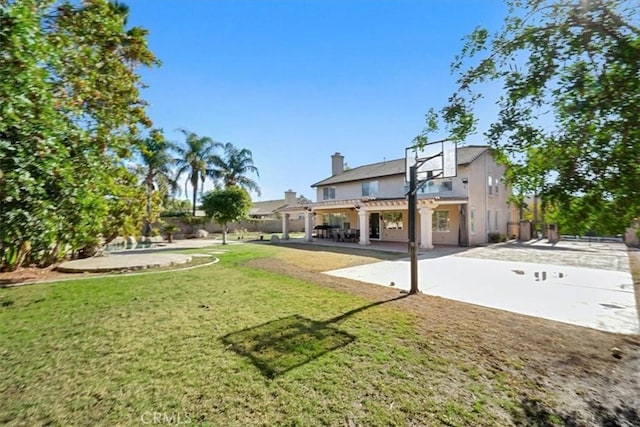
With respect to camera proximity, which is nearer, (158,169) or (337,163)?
(158,169)

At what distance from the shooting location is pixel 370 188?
25.7m

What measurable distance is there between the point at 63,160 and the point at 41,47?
5.53ft

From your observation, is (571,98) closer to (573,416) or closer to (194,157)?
(573,416)

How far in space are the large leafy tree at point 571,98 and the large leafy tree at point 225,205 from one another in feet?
68.0

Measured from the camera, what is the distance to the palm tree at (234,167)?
1495 inches

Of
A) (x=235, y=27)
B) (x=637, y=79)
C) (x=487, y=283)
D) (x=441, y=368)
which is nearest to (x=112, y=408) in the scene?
(x=441, y=368)

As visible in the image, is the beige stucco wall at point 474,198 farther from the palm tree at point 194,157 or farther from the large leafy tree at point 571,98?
the palm tree at point 194,157

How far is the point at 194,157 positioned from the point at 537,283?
35842 millimetres

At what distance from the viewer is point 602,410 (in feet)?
10.2

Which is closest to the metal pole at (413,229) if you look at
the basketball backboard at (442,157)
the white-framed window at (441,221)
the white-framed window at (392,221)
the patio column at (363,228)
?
the basketball backboard at (442,157)

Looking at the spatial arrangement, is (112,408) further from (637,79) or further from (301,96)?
(301,96)

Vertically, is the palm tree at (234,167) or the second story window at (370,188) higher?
the palm tree at (234,167)

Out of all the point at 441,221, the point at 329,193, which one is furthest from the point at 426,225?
the point at 329,193

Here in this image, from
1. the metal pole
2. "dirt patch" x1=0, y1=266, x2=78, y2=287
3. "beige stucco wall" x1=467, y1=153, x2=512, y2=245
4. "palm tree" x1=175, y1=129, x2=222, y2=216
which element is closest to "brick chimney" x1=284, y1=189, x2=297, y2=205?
"palm tree" x1=175, y1=129, x2=222, y2=216
